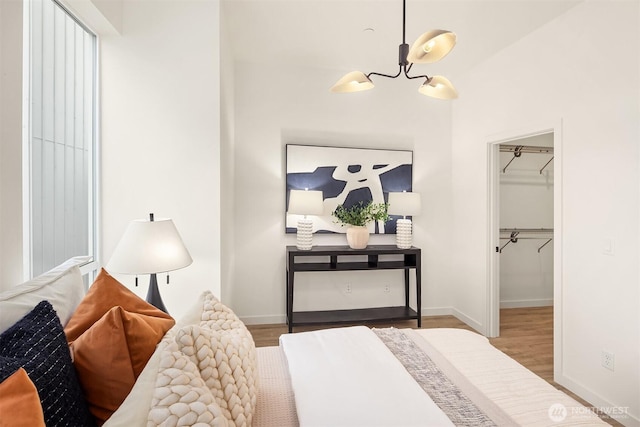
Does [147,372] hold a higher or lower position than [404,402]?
higher

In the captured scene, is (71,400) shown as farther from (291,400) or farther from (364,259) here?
(364,259)

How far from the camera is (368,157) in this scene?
365cm

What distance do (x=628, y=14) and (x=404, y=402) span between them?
2619mm

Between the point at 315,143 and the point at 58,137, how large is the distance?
233cm

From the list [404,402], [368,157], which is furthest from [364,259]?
[404,402]

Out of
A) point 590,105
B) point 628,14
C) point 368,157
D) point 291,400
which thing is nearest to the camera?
point 291,400

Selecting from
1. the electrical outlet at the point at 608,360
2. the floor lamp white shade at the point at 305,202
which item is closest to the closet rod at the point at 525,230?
the electrical outlet at the point at 608,360

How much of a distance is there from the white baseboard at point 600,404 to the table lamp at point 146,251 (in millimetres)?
2787

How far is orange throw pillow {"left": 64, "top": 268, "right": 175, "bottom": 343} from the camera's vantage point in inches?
41.6

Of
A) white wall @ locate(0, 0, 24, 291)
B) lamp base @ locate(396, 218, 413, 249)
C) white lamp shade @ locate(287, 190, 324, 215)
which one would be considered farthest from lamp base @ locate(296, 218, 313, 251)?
white wall @ locate(0, 0, 24, 291)

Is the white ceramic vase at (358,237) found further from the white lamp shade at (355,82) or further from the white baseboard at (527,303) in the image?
the white baseboard at (527,303)

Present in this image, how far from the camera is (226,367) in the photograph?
37.9 inches

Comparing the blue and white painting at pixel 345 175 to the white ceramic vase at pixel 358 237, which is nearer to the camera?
the white ceramic vase at pixel 358 237

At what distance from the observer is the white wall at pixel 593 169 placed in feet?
6.57
